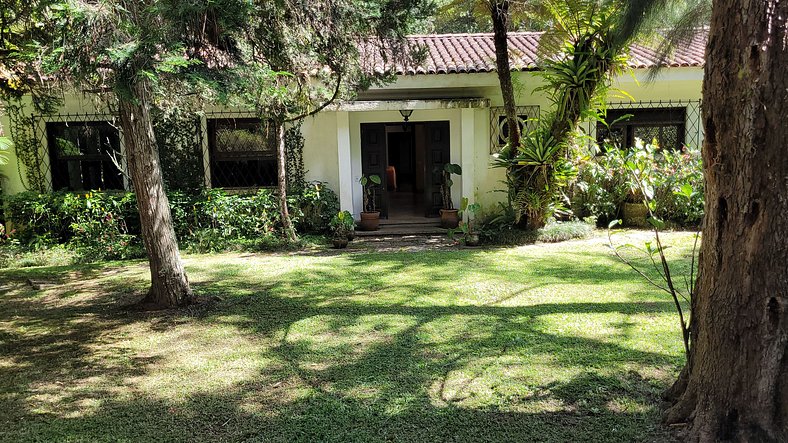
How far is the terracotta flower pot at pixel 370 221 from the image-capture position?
11.0 meters

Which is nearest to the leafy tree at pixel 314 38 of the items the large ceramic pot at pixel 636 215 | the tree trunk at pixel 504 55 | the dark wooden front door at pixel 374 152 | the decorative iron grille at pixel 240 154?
the tree trunk at pixel 504 55

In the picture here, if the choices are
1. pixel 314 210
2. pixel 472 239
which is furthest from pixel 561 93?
pixel 314 210

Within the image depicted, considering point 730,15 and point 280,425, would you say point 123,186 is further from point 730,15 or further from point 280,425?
point 730,15

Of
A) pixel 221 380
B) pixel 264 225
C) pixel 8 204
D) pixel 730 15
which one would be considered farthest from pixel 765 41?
pixel 8 204

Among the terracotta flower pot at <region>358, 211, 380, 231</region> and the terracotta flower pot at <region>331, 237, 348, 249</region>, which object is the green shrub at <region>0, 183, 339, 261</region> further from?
the terracotta flower pot at <region>358, 211, 380, 231</region>

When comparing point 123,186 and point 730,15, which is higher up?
point 730,15

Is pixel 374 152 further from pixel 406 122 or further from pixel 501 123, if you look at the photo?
pixel 501 123

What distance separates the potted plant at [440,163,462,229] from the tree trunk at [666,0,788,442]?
8.08 meters

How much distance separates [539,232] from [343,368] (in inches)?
228

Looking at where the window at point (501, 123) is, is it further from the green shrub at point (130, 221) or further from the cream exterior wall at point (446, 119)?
the green shrub at point (130, 221)

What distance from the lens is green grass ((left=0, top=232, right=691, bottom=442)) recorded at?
3.45 metres

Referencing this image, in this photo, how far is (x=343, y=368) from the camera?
430 cm

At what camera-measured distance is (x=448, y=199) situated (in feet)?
37.4

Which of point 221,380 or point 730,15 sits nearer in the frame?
point 730,15
